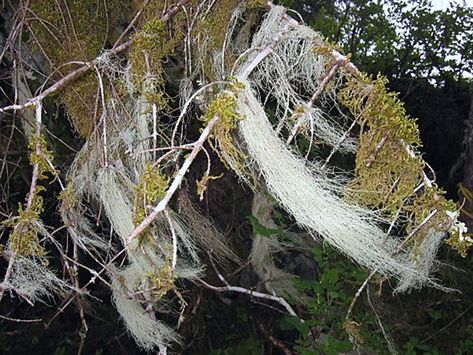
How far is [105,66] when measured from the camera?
4.54 feet

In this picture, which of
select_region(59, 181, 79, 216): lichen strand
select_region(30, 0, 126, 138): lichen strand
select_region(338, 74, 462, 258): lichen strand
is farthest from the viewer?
select_region(30, 0, 126, 138): lichen strand

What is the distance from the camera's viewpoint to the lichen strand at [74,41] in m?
1.50

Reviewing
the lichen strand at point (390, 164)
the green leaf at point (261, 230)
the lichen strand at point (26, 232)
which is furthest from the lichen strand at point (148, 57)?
the green leaf at point (261, 230)

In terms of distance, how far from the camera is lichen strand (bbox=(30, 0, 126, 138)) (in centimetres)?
150

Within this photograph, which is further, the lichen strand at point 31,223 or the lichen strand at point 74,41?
the lichen strand at point 74,41

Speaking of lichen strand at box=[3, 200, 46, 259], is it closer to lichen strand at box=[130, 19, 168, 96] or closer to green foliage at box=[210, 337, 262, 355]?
lichen strand at box=[130, 19, 168, 96]

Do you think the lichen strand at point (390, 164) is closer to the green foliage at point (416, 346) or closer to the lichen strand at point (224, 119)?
the lichen strand at point (224, 119)

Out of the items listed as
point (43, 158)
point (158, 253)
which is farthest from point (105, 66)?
point (158, 253)

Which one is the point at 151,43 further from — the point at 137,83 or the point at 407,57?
the point at 407,57

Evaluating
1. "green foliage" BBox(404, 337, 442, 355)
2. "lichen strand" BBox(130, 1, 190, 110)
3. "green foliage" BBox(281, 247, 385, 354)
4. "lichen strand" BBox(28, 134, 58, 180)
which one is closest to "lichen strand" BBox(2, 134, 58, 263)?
"lichen strand" BBox(28, 134, 58, 180)

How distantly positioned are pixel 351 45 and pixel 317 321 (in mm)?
2344

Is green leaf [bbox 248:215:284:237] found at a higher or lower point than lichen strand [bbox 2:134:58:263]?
lower

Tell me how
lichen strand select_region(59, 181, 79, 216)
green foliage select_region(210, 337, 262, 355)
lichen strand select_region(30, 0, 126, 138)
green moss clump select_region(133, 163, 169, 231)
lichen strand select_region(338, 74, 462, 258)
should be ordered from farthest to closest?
green foliage select_region(210, 337, 262, 355), lichen strand select_region(30, 0, 126, 138), lichen strand select_region(59, 181, 79, 216), lichen strand select_region(338, 74, 462, 258), green moss clump select_region(133, 163, 169, 231)

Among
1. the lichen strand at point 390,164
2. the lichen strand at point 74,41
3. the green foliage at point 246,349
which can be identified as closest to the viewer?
the lichen strand at point 390,164
